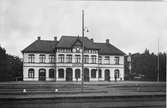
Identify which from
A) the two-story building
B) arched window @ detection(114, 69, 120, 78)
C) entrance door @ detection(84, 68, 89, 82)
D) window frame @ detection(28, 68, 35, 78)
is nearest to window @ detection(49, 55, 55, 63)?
the two-story building

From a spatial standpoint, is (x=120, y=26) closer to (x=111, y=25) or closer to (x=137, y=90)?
(x=111, y=25)

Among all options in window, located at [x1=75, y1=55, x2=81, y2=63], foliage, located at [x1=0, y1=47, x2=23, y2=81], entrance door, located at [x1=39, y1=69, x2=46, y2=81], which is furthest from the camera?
window, located at [x1=75, y1=55, x2=81, y2=63]

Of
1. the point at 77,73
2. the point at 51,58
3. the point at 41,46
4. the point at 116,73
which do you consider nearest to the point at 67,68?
the point at 77,73

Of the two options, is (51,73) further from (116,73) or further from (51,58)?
(116,73)

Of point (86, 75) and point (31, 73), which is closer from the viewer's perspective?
point (31, 73)

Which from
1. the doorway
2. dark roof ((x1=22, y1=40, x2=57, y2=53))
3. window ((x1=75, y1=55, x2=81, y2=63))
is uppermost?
dark roof ((x1=22, y1=40, x2=57, y2=53))

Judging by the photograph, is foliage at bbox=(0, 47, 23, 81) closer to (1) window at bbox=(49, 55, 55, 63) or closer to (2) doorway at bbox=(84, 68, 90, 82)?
(1) window at bbox=(49, 55, 55, 63)

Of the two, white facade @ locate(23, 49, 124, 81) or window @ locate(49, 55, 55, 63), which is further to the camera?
window @ locate(49, 55, 55, 63)

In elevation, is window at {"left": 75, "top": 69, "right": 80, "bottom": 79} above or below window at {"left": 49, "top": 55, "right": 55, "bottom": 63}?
below

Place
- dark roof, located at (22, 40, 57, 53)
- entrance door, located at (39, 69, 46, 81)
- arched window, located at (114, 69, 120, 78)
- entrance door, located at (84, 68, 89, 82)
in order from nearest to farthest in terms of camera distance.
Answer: dark roof, located at (22, 40, 57, 53), entrance door, located at (39, 69, 46, 81), entrance door, located at (84, 68, 89, 82), arched window, located at (114, 69, 120, 78)
